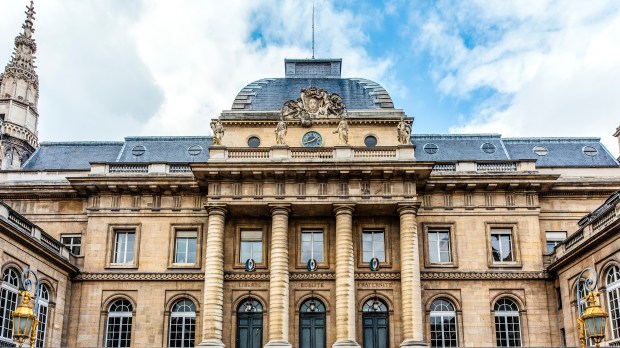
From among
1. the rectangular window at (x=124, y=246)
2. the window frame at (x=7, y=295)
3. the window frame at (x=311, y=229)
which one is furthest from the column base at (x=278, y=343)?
the window frame at (x=7, y=295)

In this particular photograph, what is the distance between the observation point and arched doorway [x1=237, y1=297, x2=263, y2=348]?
35250 millimetres

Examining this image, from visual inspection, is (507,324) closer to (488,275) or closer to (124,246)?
(488,275)

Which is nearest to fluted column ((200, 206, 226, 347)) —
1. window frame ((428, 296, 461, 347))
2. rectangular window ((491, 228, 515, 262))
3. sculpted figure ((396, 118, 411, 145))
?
sculpted figure ((396, 118, 411, 145))

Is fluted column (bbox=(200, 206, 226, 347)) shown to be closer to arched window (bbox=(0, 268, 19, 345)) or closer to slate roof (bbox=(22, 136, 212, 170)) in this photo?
slate roof (bbox=(22, 136, 212, 170))

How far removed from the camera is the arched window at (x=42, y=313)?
33.4 meters

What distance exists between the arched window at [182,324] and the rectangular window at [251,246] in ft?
12.2

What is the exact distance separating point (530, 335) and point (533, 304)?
5.30 feet

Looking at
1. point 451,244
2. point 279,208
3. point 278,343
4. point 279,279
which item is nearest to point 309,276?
point 279,279

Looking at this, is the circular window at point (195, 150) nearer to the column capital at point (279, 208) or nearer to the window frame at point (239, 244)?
the window frame at point (239, 244)

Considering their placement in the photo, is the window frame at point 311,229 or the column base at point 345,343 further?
the window frame at point 311,229

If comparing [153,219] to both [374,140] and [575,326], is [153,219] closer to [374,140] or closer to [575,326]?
[374,140]

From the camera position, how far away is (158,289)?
36281mm

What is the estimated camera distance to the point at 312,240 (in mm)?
36969

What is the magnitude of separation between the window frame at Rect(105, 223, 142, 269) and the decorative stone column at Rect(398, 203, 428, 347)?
13996mm
